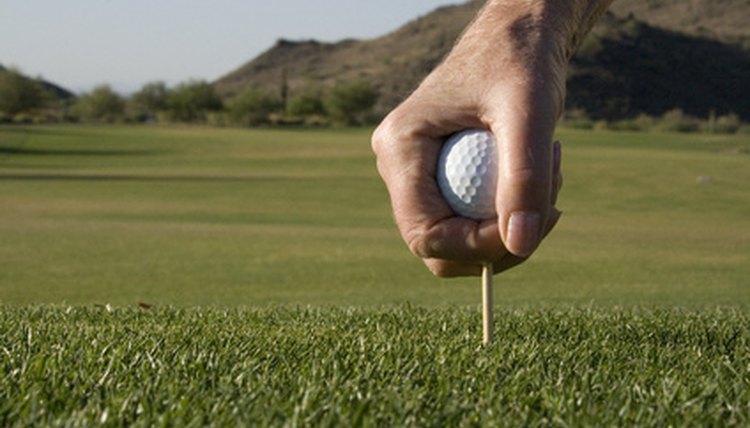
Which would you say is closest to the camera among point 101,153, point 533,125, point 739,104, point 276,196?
point 533,125

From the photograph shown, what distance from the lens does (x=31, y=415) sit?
2125 millimetres

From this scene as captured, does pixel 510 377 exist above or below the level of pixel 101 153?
above

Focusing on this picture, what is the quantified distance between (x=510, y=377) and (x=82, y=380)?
106cm

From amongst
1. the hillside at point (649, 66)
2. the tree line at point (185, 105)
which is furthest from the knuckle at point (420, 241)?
the tree line at point (185, 105)

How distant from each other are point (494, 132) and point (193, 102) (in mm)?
96777

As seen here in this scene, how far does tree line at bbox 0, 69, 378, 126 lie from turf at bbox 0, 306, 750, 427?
81174 mm

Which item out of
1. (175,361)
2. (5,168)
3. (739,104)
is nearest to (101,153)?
(5,168)

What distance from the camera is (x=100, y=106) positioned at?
96.2 meters

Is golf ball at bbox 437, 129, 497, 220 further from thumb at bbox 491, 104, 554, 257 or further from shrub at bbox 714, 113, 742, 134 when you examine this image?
shrub at bbox 714, 113, 742, 134

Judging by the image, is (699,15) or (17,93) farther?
(699,15)

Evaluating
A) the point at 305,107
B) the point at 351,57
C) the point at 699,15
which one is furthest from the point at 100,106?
the point at 699,15

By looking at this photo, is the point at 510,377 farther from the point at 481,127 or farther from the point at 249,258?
the point at 249,258

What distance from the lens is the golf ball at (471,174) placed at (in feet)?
8.70

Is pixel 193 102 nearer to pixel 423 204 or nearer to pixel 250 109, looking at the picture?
pixel 250 109
